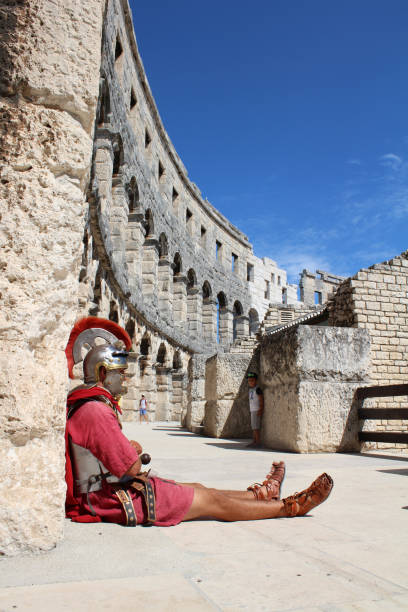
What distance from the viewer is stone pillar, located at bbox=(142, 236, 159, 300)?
19.0 metres

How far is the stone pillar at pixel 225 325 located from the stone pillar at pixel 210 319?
1.61 m

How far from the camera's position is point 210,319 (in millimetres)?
27844

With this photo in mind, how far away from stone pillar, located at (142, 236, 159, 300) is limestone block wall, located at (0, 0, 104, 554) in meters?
16.4

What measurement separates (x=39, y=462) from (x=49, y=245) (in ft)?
3.10

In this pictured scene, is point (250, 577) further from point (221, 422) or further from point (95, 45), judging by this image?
point (221, 422)

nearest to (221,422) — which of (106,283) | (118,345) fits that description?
(106,283)

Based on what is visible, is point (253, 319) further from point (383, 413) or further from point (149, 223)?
point (383, 413)

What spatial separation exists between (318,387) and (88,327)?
156 inches

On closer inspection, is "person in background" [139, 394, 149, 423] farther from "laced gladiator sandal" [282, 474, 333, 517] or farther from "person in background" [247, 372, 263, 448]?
"laced gladiator sandal" [282, 474, 333, 517]

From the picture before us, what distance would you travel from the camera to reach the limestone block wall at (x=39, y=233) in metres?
2.14

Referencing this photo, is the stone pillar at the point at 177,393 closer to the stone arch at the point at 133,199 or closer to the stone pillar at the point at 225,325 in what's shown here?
the stone pillar at the point at 225,325

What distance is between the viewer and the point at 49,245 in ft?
7.66

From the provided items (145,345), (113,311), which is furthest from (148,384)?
(113,311)

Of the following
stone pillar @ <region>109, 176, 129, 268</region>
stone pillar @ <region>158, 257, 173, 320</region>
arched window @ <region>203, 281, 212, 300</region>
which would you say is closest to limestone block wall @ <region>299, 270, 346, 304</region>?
arched window @ <region>203, 281, 212, 300</region>
